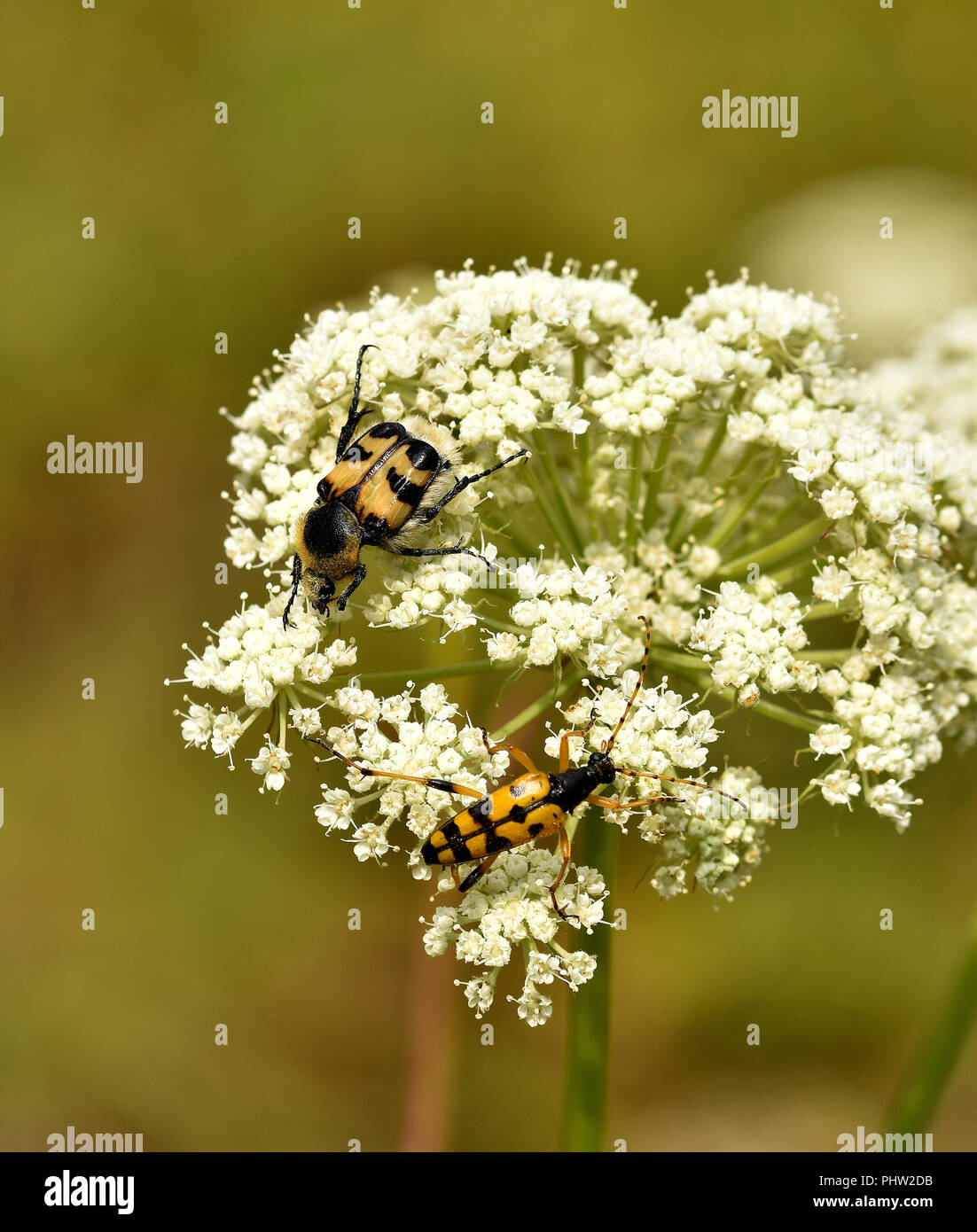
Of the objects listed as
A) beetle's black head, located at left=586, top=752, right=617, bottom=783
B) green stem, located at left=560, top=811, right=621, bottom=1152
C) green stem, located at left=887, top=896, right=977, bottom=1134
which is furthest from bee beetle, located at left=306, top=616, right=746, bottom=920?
green stem, located at left=887, top=896, right=977, bottom=1134

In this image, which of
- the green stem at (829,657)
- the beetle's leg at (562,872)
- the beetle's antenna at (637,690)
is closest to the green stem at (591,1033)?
the beetle's leg at (562,872)

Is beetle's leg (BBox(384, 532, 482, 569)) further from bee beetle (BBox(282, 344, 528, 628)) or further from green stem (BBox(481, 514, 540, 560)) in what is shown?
green stem (BBox(481, 514, 540, 560))

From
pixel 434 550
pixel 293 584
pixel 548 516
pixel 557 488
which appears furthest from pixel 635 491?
pixel 293 584

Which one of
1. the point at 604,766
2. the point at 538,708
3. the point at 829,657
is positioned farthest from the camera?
the point at 829,657

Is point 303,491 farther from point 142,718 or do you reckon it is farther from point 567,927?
point 142,718

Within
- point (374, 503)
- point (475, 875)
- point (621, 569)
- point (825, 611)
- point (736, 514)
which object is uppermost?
point (736, 514)

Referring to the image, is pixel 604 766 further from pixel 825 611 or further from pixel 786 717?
pixel 825 611
